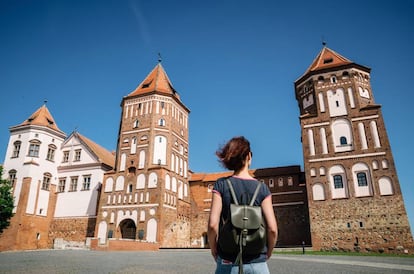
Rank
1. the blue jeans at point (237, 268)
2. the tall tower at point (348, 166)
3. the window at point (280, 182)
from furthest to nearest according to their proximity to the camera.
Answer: the window at point (280, 182) < the tall tower at point (348, 166) < the blue jeans at point (237, 268)

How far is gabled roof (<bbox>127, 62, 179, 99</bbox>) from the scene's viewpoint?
34000mm

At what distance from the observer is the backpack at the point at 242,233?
7.06 ft

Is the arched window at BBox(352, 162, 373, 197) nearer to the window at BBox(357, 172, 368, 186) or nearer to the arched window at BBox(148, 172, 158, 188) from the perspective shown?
the window at BBox(357, 172, 368, 186)

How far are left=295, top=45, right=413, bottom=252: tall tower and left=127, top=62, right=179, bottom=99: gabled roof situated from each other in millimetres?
16097

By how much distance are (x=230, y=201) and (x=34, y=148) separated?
3519cm

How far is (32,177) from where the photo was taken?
30.3 m

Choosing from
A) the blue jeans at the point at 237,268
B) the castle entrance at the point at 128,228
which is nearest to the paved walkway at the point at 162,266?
the blue jeans at the point at 237,268

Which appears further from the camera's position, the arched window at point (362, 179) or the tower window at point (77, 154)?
the tower window at point (77, 154)

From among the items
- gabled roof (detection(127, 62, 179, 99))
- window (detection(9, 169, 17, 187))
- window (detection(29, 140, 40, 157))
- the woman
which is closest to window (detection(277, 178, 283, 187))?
gabled roof (detection(127, 62, 179, 99))

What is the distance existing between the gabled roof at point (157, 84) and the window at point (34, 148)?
38.1ft

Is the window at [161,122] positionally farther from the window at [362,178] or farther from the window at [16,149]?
the window at [362,178]

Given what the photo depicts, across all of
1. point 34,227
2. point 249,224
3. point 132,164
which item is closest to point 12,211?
point 34,227

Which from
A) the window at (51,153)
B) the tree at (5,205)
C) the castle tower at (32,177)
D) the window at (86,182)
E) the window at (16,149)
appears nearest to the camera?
the tree at (5,205)

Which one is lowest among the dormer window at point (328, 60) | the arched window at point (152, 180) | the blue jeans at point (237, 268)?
the blue jeans at point (237, 268)
